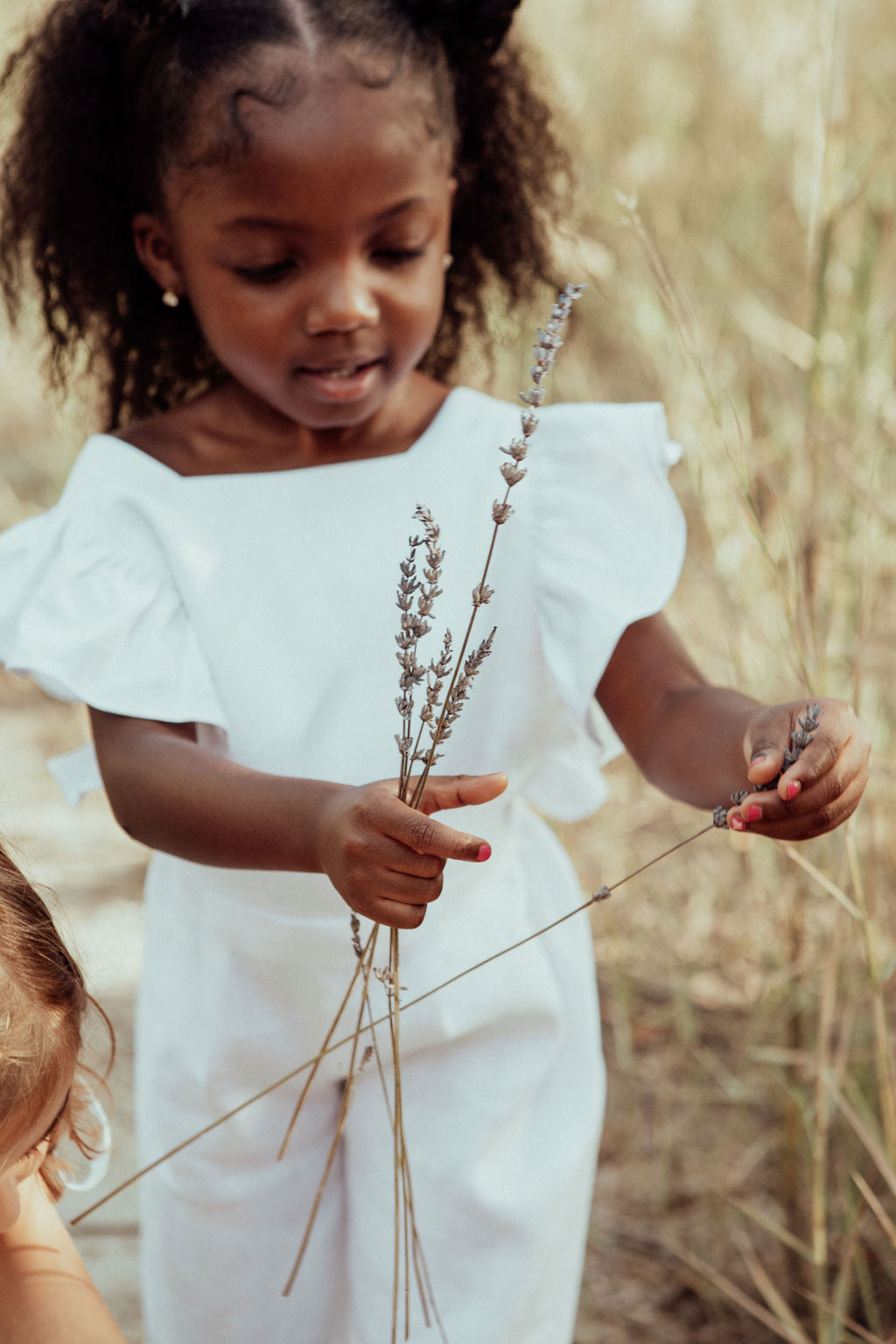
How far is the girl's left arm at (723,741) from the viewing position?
0.98m

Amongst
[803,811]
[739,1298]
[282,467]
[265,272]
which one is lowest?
[739,1298]

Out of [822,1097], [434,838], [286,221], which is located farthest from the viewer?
[822,1097]

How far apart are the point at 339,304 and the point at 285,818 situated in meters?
0.46

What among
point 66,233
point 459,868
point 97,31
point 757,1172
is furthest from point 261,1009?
point 757,1172

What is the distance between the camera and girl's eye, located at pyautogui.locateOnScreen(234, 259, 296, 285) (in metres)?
1.25

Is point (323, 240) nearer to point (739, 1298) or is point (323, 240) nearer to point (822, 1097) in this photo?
point (822, 1097)

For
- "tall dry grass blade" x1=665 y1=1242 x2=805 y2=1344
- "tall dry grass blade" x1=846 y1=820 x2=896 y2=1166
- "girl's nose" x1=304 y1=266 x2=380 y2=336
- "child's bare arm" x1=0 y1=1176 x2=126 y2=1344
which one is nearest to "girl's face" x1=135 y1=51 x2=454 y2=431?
"girl's nose" x1=304 y1=266 x2=380 y2=336

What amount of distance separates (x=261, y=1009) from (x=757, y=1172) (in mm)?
1149

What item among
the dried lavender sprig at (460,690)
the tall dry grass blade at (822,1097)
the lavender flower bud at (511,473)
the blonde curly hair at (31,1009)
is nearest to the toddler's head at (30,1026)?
the blonde curly hair at (31,1009)

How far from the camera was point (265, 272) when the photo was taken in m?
1.26

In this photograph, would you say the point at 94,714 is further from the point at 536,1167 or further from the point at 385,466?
the point at 536,1167

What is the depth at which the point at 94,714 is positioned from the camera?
1.25m

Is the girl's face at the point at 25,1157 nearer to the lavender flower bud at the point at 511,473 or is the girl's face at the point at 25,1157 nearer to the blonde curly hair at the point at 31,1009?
the blonde curly hair at the point at 31,1009

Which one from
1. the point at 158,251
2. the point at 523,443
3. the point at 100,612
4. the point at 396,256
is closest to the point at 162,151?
the point at 158,251
